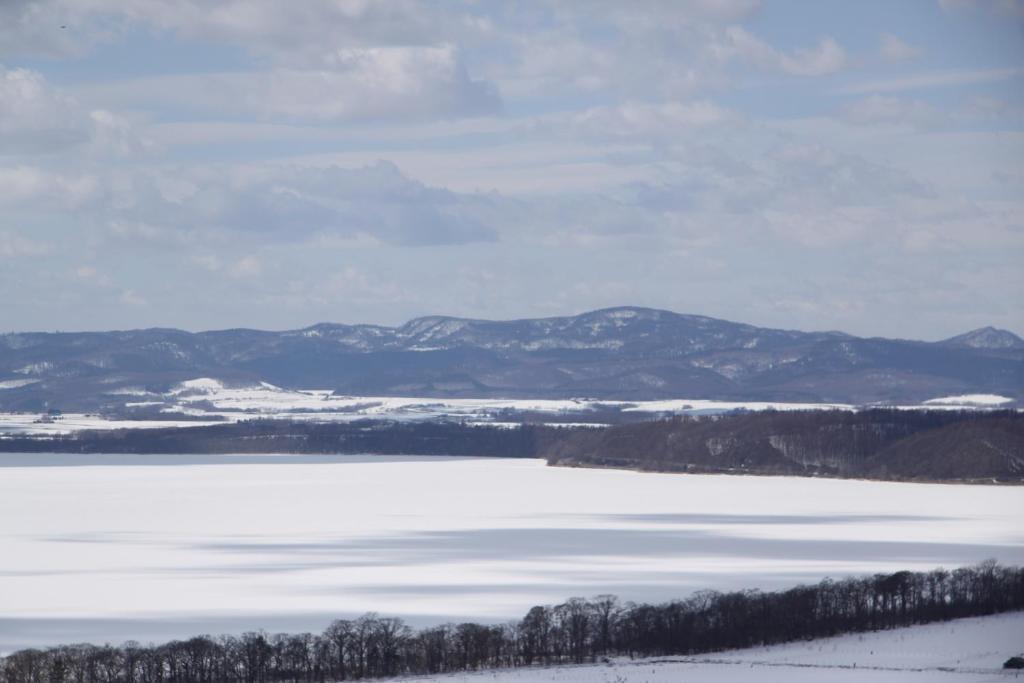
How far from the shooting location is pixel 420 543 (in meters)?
65.9

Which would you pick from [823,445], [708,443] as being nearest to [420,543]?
[823,445]

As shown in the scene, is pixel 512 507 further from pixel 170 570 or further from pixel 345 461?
pixel 345 461

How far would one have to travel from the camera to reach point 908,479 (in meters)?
115

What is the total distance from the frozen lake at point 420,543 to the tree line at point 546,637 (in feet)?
9.93

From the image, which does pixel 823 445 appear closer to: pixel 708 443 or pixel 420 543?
pixel 708 443

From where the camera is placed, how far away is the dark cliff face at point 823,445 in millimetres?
116750

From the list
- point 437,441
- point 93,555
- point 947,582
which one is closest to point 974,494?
point 947,582

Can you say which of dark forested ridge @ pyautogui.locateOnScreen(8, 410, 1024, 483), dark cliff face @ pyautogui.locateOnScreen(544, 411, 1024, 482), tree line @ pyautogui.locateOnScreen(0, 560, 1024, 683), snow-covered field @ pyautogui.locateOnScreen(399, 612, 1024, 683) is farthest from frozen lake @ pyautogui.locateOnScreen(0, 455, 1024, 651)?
dark forested ridge @ pyautogui.locateOnScreen(8, 410, 1024, 483)

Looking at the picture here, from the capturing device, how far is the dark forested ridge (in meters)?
119

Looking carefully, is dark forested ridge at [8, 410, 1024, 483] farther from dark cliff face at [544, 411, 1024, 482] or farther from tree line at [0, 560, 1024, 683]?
tree line at [0, 560, 1024, 683]

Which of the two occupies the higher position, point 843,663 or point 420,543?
point 420,543

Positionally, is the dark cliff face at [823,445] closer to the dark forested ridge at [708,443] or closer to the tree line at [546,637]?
the dark forested ridge at [708,443]

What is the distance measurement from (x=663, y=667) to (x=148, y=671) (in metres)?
12.2

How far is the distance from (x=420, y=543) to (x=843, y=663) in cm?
2851
